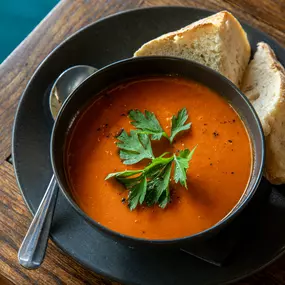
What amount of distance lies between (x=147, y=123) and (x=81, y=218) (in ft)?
1.13

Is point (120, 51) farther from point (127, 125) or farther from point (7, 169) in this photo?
point (7, 169)

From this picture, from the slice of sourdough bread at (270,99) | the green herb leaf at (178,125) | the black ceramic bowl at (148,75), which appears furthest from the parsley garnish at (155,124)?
the slice of sourdough bread at (270,99)

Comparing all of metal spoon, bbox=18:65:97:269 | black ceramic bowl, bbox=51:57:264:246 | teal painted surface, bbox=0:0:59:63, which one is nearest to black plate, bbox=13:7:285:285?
metal spoon, bbox=18:65:97:269

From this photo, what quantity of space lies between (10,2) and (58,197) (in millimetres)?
2377

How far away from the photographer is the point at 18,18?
3.45 metres

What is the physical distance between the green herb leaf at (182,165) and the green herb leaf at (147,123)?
0.37 ft

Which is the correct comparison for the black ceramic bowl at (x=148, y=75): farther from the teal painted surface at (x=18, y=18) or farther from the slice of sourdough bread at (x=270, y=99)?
the teal painted surface at (x=18, y=18)

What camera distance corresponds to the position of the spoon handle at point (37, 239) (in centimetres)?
140

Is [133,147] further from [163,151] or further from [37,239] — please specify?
[37,239]

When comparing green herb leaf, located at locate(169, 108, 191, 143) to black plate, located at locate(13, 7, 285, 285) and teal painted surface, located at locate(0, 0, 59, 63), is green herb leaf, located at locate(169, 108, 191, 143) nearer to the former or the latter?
black plate, located at locate(13, 7, 285, 285)

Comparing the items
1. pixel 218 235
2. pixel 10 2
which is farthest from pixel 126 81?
pixel 10 2

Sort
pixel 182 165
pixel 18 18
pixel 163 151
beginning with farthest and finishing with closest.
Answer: pixel 18 18 < pixel 163 151 < pixel 182 165

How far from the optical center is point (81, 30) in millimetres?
1808

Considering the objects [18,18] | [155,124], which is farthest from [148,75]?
[18,18]
